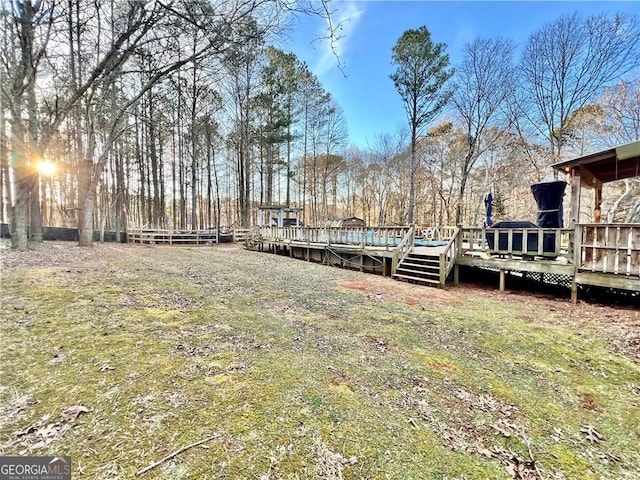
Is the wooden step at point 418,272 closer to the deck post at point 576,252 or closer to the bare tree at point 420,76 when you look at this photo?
the deck post at point 576,252

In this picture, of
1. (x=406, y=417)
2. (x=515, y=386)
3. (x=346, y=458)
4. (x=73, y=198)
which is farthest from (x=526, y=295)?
(x=73, y=198)

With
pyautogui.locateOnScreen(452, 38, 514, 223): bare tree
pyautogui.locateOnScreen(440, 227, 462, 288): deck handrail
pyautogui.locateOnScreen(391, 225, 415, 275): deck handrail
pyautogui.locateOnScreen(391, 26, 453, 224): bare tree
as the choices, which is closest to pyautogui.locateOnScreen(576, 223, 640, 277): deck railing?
pyautogui.locateOnScreen(440, 227, 462, 288): deck handrail

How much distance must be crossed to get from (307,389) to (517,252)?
7275mm

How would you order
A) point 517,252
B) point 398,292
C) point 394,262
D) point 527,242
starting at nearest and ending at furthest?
1. point 398,292
2. point 527,242
3. point 517,252
4. point 394,262

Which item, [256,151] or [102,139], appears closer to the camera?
[102,139]

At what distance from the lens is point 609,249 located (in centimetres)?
581

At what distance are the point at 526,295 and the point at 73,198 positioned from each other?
31.5 metres

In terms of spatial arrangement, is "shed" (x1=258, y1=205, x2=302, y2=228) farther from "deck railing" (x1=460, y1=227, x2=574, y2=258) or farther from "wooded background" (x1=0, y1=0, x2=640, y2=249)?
"deck railing" (x1=460, y1=227, x2=574, y2=258)

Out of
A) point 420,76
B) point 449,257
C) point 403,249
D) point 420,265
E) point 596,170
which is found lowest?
point 420,265

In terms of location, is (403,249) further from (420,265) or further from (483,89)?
(483,89)

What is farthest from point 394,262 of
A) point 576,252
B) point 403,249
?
point 576,252

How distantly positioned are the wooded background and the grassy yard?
3.87m

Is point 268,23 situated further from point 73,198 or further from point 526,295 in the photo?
point 73,198

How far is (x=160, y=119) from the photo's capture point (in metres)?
19.0
